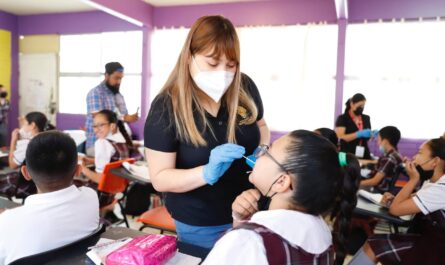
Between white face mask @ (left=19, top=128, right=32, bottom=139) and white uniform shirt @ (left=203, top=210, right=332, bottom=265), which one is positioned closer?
white uniform shirt @ (left=203, top=210, right=332, bottom=265)

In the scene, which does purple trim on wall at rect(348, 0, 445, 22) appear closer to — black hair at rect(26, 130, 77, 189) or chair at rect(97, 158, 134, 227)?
chair at rect(97, 158, 134, 227)

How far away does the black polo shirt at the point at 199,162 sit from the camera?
1.17m

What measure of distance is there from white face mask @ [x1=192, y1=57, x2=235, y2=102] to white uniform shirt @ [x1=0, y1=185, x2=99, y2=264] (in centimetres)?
61

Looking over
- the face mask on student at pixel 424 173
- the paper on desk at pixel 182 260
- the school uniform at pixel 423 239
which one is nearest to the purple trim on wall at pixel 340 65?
the face mask on student at pixel 424 173

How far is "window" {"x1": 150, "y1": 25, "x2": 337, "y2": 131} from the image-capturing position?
16.4ft

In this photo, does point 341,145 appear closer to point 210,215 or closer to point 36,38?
point 210,215

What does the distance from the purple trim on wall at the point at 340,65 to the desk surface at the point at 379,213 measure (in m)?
2.86

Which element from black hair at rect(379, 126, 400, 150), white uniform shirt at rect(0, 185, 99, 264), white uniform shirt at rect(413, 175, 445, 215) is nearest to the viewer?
white uniform shirt at rect(0, 185, 99, 264)

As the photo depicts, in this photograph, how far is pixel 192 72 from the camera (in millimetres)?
1245

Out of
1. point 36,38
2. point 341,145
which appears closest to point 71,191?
point 341,145

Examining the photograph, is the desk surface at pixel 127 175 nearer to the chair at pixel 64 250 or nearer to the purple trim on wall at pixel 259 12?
the chair at pixel 64 250

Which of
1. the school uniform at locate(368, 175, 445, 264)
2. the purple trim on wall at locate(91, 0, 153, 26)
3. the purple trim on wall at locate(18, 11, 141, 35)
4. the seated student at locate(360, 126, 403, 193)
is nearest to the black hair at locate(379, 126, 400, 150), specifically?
the seated student at locate(360, 126, 403, 193)

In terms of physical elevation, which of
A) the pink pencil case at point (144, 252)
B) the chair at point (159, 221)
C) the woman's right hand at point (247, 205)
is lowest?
the chair at point (159, 221)

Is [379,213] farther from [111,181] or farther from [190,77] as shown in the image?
[111,181]
